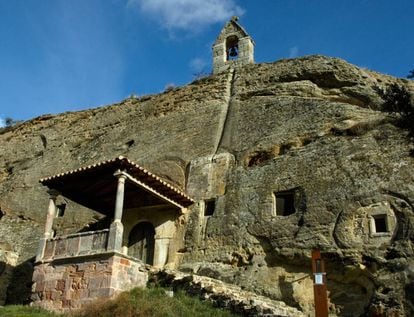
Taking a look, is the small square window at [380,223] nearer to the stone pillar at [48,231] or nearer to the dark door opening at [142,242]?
the dark door opening at [142,242]

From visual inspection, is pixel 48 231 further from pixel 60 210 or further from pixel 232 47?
pixel 232 47

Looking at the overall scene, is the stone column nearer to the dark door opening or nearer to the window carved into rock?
the dark door opening

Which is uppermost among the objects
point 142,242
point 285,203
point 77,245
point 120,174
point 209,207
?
point 120,174

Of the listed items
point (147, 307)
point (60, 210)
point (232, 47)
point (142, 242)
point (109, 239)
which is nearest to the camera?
point (147, 307)

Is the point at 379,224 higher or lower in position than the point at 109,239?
higher

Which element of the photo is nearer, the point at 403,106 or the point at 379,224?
the point at 403,106

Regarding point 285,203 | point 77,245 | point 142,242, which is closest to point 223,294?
point 285,203

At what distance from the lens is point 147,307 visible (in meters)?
10.2

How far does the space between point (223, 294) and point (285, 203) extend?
3324mm

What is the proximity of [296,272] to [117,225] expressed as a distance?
4550mm

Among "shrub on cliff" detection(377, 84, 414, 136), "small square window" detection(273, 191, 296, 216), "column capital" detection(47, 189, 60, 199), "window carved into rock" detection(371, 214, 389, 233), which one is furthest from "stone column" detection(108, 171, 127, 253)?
"shrub on cliff" detection(377, 84, 414, 136)

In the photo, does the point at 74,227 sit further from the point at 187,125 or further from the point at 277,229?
the point at 277,229

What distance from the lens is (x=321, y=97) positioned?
51.0ft

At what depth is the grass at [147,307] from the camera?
10102 mm
